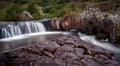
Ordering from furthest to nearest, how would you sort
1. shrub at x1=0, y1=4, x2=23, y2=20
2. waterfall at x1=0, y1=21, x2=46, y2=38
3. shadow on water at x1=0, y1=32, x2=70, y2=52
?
shrub at x1=0, y1=4, x2=23, y2=20 → waterfall at x1=0, y1=21, x2=46, y2=38 → shadow on water at x1=0, y1=32, x2=70, y2=52

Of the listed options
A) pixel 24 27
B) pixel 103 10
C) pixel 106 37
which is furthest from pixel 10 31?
pixel 103 10

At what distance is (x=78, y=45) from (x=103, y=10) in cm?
845

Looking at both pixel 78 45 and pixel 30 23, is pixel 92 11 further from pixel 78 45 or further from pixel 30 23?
pixel 78 45

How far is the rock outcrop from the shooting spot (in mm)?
15617

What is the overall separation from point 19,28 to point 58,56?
7.11 m

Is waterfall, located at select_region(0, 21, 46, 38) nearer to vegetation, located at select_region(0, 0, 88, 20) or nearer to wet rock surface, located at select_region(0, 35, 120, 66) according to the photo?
vegetation, located at select_region(0, 0, 88, 20)

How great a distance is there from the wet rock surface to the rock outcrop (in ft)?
14.3

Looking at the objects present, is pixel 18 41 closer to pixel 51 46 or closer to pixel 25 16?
pixel 51 46

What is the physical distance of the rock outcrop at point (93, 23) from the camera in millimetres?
15617

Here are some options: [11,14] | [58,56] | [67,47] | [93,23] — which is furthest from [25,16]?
[58,56]

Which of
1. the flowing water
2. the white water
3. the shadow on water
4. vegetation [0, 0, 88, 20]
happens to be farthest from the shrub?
the white water

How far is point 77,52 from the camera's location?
10750mm

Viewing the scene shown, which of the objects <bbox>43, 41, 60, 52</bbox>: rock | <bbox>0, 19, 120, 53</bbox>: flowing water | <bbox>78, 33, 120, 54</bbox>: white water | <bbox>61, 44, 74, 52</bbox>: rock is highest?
→ <bbox>43, 41, 60, 52</bbox>: rock

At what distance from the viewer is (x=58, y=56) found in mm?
10172
